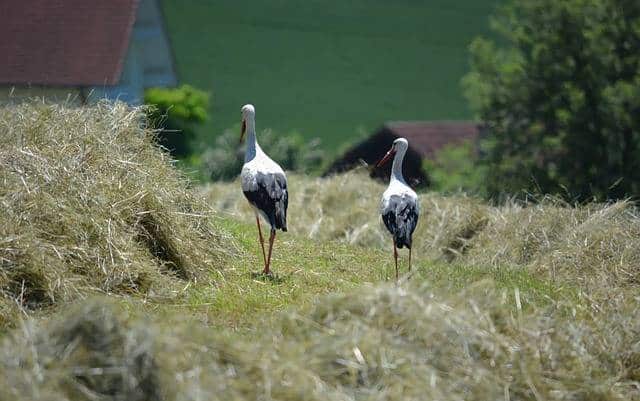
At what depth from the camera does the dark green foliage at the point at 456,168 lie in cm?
2088

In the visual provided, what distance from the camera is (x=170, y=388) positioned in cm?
562

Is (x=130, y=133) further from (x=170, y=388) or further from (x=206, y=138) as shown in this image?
(x=206, y=138)

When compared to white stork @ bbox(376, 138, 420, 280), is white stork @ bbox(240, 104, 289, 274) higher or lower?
higher

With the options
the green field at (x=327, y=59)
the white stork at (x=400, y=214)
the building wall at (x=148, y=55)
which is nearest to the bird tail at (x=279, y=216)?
the white stork at (x=400, y=214)

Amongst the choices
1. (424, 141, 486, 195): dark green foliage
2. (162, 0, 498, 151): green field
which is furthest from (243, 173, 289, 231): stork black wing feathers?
(162, 0, 498, 151): green field

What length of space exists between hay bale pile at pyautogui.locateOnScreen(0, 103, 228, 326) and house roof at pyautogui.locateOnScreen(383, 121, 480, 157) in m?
12.5

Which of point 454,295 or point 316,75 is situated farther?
point 316,75

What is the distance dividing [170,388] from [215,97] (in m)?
18.2

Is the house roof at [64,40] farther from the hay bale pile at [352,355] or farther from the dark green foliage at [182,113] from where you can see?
the hay bale pile at [352,355]

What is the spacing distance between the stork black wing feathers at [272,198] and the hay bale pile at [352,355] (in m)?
2.43

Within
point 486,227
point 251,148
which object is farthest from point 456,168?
point 251,148

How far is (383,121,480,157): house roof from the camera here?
2272 cm

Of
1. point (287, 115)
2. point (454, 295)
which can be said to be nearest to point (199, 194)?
point (454, 295)

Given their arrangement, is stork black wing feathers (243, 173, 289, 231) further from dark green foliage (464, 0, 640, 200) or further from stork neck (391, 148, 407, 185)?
dark green foliage (464, 0, 640, 200)
